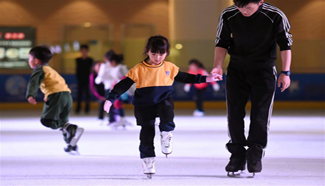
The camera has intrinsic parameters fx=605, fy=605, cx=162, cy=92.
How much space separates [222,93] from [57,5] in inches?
394

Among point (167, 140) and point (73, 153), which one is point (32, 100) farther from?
point (167, 140)

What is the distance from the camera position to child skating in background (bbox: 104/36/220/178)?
15.8 ft

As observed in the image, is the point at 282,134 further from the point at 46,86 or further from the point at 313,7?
the point at 313,7

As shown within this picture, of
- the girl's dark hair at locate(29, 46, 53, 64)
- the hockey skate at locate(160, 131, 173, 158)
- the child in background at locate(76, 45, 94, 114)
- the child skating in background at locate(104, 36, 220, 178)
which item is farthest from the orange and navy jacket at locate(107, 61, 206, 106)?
the child in background at locate(76, 45, 94, 114)

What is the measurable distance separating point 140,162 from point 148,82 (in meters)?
1.44

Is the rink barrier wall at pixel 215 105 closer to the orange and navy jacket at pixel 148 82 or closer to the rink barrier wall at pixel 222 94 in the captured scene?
the rink barrier wall at pixel 222 94

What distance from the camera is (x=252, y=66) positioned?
16.0 feet

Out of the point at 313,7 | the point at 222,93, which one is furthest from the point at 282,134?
the point at 313,7

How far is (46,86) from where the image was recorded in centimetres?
672

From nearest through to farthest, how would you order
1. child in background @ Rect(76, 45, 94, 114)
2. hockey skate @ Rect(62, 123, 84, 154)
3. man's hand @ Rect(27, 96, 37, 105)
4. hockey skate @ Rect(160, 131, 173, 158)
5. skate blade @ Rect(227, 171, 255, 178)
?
hockey skate @ Rect(160, 131, 173, 158) < skate blade @ Rect(227, 171, 255, 178) < man's hand @ Rect(27, 96, 37, 105) < hockey skate @ Rect(62, 123, 84, 154) < child in background @ Rect(76, 45, 94, 114)

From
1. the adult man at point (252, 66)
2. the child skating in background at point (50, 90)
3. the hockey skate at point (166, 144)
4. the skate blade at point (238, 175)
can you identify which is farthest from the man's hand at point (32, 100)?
the skate blade at point (238, 175)

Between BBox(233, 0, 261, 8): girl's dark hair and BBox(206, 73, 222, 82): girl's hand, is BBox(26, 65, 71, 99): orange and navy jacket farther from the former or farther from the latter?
BBox(233, 0, 261, 8): girl's dark hair

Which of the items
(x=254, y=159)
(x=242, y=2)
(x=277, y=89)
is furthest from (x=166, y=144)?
(x=277, y=89)

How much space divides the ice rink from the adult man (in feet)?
0.93
